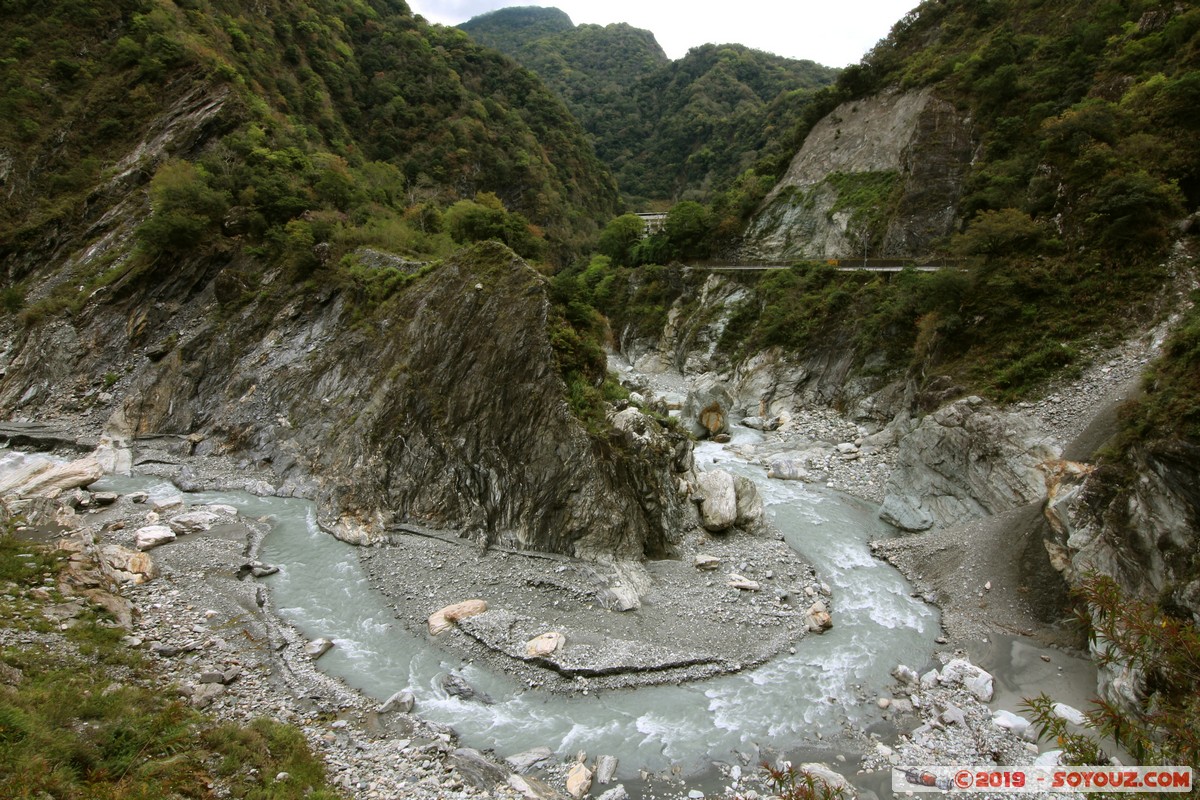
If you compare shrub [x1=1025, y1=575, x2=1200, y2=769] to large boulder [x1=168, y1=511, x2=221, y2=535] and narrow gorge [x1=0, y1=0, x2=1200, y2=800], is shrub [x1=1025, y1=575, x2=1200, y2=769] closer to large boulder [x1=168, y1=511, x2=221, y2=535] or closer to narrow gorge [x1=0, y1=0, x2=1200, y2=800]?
narrow gorge [x1=0, y1=0, x2=1200, y2=800]

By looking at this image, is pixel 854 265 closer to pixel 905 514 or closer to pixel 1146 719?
pixel 905 514

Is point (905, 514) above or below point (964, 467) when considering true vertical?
below

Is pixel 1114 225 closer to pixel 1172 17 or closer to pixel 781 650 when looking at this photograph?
pixel 1172 17

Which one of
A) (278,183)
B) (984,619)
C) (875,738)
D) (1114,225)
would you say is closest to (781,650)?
(875,738)

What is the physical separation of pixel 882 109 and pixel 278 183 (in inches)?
1754

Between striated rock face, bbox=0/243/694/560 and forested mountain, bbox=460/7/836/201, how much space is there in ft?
215

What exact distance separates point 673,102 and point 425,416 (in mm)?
114821

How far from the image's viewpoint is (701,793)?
32.9ft

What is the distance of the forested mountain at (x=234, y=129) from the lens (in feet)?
101

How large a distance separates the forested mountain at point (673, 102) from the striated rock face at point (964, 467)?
6499cm

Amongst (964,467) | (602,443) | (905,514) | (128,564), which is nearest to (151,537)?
(128,564)

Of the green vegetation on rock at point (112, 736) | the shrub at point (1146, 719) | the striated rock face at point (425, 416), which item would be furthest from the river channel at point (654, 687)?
the shrub at point (1146, 719)

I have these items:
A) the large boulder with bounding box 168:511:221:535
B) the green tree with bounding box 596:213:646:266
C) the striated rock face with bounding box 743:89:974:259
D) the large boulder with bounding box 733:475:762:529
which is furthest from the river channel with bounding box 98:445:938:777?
the green tree with bounding box 596:213:646:266

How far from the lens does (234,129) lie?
36656 mm
